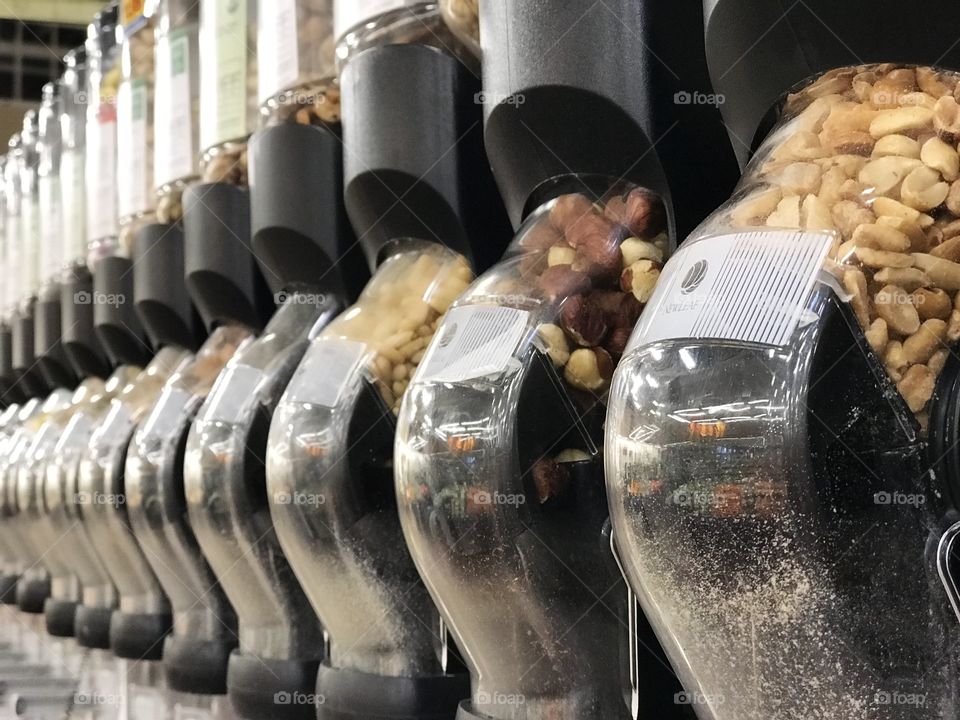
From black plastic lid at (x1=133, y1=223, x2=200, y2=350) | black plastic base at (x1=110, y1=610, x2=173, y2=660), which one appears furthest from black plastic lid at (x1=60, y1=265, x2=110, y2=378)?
black plastic base at (x1=110, y1=610, x2=173, y2=660)

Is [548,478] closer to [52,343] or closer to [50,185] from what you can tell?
[52,343]

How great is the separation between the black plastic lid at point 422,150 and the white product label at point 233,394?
188 millimetres

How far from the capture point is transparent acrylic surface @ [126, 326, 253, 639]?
1051mm

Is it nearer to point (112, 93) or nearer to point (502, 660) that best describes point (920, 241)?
point (502, 660)

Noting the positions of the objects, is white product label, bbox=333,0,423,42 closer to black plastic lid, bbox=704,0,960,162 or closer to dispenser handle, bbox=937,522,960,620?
black plastic lid, bbox=704,0,960,162

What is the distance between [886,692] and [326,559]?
1.42 feet

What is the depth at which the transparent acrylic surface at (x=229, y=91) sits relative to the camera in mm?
1071

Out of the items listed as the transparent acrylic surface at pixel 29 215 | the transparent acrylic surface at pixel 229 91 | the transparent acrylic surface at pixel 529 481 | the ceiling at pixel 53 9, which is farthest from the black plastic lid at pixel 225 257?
the ceiling at pixel 53 9

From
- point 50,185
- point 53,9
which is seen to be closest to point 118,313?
point 50,185

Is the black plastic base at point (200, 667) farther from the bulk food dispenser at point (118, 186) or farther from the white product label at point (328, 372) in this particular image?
the bulk food dispenser at point (118, 186)

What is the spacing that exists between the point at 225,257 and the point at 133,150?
0.35 m

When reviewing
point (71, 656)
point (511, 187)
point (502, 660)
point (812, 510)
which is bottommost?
point (71, 656)

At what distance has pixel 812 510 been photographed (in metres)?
0.41

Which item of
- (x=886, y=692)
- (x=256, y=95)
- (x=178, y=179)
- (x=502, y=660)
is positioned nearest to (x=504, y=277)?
(x=502, y=660)
